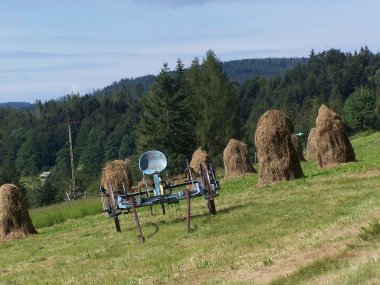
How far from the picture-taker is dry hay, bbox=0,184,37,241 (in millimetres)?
23500

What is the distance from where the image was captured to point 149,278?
35.6 feet

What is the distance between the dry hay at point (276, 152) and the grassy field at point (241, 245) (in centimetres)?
171

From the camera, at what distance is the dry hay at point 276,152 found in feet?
81.3

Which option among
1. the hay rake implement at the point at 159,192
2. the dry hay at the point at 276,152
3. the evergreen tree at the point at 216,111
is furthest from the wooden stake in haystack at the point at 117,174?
Answer: the evergreen tree at the point at 216,111

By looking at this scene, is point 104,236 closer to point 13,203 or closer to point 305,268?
point 13,203

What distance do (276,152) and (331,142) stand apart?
5146mm

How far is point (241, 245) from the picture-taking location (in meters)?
12.5

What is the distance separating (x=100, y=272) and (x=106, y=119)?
613ft

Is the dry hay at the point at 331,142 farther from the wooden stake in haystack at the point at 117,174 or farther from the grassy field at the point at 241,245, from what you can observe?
the wooden stake in haystack at the point at 117,174

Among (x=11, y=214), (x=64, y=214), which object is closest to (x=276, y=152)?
(x=11, y=214)

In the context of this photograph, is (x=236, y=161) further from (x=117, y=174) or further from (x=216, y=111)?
(x=216, y=111)

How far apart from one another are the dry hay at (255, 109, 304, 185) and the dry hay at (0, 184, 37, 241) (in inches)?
381

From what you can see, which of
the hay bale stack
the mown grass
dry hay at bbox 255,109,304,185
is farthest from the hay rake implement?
the hay bale stack

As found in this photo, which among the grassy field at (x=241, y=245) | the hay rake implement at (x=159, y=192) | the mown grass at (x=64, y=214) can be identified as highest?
the hay rake implement at (x=159, y=192)
